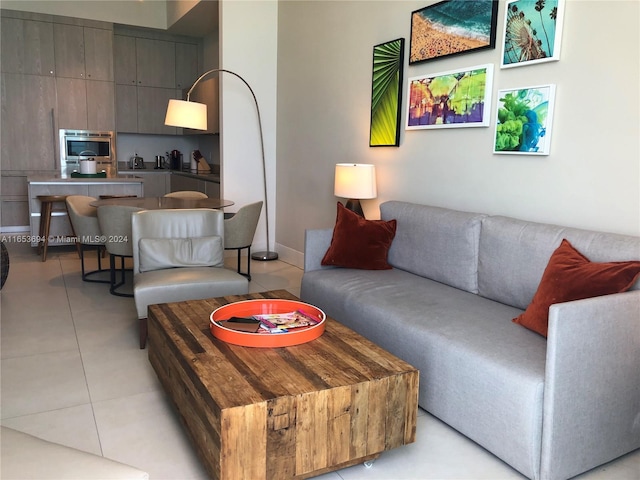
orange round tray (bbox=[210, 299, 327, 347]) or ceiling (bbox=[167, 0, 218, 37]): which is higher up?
ceiling (bbox=[167, 0, 218, 37])

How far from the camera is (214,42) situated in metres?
7.20

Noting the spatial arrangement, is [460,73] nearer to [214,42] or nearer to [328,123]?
[328,123]

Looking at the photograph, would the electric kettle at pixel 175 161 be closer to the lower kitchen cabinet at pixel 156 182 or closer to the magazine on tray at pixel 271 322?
the lower kitchen cabinet at pixel 156 182

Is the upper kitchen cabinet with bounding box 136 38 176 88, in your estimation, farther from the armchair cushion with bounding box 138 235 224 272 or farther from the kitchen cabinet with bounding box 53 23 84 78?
the armchair cushion with bounding box 138 235 224 272

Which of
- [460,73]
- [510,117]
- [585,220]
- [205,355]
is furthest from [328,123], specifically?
[205,355]

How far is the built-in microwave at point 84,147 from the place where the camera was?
7.00 metres

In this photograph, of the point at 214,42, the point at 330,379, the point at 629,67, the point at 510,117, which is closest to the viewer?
the point at 330,379

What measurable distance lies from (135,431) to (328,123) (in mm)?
3331

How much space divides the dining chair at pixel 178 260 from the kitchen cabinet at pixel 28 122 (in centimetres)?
436

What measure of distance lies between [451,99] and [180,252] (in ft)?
Answer: 6.58

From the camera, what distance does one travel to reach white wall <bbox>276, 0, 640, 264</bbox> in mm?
2496

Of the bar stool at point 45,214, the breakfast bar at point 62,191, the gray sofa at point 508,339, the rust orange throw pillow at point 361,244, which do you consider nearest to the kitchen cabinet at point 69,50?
the breakfast bar at point 62,191

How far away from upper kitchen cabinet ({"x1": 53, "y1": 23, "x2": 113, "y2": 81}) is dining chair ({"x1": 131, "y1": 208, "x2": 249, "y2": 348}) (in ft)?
14.8

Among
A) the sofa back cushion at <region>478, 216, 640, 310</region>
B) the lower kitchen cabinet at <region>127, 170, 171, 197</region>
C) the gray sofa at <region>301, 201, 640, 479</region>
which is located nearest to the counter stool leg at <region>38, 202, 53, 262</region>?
the lower kitchen cabinet at <region>127, 170, 171, 197</region>
